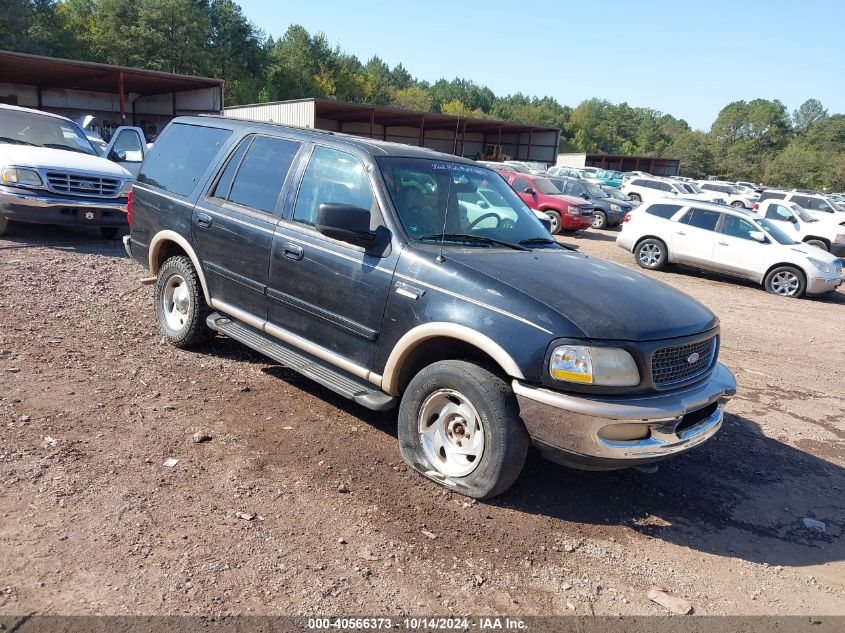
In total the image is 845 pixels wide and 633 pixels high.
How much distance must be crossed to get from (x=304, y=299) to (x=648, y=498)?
104 inches

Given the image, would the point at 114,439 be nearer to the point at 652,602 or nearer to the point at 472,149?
the point at 652,602

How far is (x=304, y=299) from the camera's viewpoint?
4426 mm

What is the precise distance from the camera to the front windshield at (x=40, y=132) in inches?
397

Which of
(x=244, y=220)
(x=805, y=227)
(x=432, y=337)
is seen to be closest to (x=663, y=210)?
(x=805, y=227)

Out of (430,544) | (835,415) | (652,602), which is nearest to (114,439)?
(430,544)

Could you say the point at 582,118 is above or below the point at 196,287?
above

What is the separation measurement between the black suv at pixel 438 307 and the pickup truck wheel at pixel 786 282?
10275 mm

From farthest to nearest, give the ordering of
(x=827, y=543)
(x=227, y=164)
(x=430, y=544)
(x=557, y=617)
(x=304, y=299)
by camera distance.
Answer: (x=227, y=164) < (x=304, y=299) < (x=827, y=543) < (x=430, y=544) < (x=557, y=617)

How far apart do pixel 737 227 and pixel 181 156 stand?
38.9ft

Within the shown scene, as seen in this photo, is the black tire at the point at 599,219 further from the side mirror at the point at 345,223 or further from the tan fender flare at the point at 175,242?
the side mirror at the point at 345,223

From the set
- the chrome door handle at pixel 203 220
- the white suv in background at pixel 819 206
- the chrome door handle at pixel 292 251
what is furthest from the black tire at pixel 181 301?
the white suv in background at pixel 819 206

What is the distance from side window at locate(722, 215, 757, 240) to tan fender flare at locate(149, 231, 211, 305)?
38.9 ft

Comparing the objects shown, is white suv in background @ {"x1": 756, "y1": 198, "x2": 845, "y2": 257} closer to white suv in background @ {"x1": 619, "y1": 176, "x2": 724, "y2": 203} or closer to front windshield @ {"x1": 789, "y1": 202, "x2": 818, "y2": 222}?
front windshield @ {"x1": 789, "y1": 202, "x2": 818, "y2": 222}

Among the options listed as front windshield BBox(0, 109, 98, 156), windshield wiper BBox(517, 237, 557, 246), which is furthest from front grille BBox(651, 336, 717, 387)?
front windshield BBox(0, 109, 98, 156)
